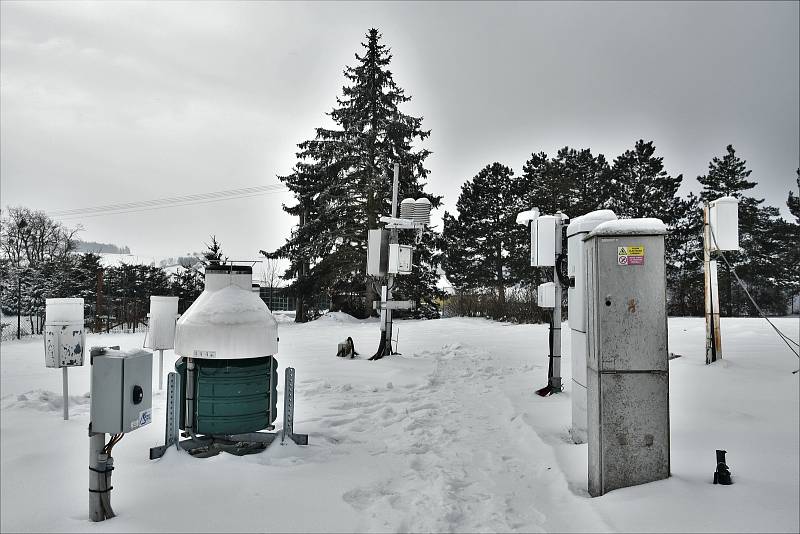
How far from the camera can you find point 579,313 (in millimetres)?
4789

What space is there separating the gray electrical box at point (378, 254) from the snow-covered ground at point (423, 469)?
13.2 feet

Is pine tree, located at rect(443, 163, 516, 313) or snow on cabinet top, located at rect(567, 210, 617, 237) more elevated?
pine tree, located at rect(443, 163, 516, 313)

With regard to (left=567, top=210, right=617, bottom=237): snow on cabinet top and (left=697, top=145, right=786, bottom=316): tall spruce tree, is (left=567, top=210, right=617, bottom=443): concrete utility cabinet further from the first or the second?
(left=697, top=145, right=786, bottom=316): tall spruce tree

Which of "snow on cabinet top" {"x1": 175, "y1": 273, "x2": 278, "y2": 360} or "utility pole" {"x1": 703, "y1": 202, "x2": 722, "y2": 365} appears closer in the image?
"snow on cabinet top" {"x1": 175, "y1": 273, "x2": 278, "y2": 360}

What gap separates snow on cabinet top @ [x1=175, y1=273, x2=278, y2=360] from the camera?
410 cm

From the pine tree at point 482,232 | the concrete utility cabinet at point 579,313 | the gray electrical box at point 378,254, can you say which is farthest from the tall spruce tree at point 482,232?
the concrete utility cabinet at point 579,313

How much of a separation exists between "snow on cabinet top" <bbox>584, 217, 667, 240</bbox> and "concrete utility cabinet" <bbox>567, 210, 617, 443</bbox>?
112 centimetres

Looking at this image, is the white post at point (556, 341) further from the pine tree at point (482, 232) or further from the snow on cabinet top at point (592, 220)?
the pine tree at point (482, 232)

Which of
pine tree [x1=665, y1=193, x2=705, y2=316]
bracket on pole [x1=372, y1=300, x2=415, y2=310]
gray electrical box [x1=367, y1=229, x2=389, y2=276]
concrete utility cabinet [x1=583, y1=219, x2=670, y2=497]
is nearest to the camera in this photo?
concrete utility cabinet [x1=583, y1=219, x2=670, y2=497]

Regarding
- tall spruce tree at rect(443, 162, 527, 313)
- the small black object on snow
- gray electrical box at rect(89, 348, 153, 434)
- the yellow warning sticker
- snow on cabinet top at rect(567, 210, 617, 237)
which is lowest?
the small black object on snow

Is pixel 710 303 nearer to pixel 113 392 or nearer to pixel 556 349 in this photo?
pixel 556 349

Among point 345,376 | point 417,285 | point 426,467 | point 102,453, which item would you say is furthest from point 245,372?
point 417,285

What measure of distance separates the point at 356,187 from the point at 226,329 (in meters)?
21.6

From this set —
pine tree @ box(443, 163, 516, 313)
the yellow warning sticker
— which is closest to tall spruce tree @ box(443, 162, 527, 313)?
pine tree @ box(443, 163, 516, 313)
